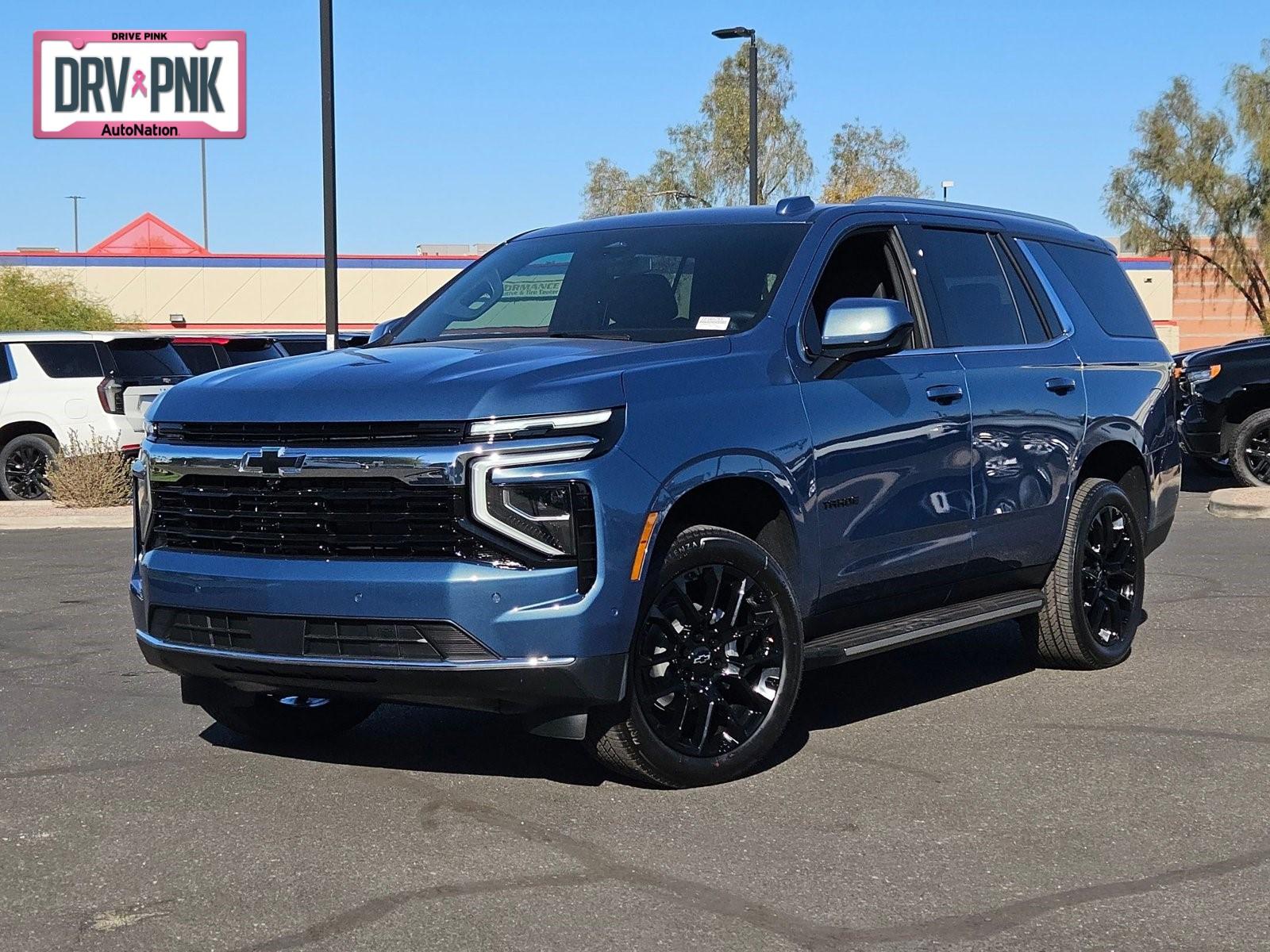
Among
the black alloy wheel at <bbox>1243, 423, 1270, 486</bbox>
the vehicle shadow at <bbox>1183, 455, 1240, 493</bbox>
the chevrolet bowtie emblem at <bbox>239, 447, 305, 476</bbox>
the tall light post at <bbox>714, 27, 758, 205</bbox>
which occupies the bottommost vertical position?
the vehicle shadow at <bbox>1183, 455, 1240, 493</bbox>

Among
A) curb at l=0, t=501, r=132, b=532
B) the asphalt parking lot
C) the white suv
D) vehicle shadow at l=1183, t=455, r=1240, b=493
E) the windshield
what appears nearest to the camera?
the asphalt parking lot

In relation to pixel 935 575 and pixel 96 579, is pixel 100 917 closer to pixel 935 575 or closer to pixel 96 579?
pixel 935 575

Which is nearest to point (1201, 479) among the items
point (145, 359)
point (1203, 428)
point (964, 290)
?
point (1203, 428)

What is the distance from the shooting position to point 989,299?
7.57m

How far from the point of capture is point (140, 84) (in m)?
47.4

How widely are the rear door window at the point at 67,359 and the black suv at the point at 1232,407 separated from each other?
35.3 ft

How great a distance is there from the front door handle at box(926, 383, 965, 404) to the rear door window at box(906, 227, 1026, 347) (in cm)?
24

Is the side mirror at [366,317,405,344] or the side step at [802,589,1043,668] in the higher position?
the side mirror at [366,317,405,344]

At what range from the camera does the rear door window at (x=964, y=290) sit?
7.17m

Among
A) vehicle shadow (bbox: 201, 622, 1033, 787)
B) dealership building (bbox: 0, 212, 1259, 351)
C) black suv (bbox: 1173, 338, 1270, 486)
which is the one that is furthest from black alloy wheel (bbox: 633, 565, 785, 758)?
dealership building (bbox: 0, 212, 1259, 351)

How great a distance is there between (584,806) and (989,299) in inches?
125

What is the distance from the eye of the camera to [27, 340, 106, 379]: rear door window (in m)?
18.0

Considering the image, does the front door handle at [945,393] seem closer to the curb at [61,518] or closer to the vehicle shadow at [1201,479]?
the curb at [61,518]

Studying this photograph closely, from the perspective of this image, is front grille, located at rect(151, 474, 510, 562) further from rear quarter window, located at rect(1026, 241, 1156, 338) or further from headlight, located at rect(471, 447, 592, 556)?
rear quarter window, located at rect(1026, 241, 1156, 338)
